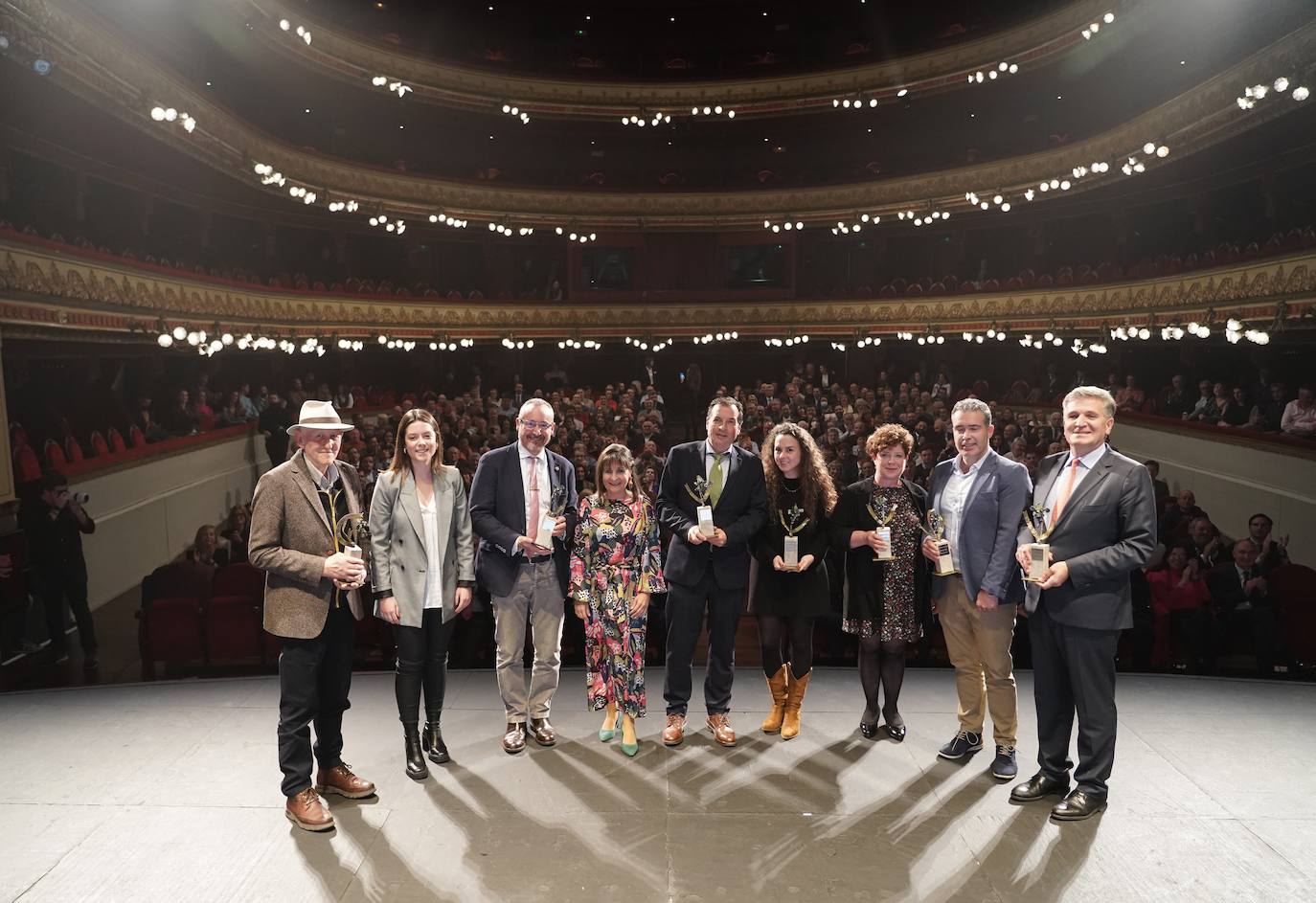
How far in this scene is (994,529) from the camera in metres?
3.95

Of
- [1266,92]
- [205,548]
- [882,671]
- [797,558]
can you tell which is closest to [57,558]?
[205,548]

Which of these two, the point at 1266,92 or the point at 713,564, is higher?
the point at 1266,92

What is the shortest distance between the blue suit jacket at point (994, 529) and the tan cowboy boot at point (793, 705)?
1.00 meters

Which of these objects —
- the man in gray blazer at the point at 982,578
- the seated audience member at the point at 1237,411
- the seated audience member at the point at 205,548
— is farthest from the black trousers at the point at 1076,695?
the seated audience member at the point at 1237,411

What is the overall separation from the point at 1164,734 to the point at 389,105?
73.4 ft

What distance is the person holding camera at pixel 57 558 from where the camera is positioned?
6.66 metres

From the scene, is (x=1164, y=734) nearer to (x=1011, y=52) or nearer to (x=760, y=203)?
(x=1011, y=52)

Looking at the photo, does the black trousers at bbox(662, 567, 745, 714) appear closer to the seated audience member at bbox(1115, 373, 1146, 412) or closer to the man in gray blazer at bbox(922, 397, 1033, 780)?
the man in gray blazer at bbox(922, 397, 1033, 780)

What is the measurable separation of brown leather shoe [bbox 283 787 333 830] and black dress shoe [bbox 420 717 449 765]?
611 mm

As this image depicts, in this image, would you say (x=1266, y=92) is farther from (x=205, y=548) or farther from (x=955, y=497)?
(x=205, y=548)

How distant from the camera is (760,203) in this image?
23.3 metres

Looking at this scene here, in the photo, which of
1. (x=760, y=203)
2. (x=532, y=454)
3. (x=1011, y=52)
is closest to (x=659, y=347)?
(x=760, y=203)

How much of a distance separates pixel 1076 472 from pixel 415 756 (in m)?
3.30

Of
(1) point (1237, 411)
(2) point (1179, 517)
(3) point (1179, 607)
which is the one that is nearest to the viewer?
(3) point (1179, 607)
